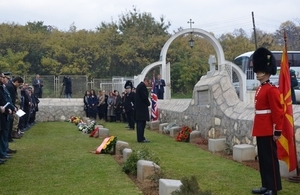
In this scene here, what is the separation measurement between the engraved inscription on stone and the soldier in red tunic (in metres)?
6.29

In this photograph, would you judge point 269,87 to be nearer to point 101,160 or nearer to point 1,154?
point 101,160

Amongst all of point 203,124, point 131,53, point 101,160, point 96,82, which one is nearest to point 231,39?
point 131,53

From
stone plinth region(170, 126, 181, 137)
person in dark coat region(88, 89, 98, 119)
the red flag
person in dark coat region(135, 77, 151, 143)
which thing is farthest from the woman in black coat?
person in dark coat region(88, 89, 98, 119)

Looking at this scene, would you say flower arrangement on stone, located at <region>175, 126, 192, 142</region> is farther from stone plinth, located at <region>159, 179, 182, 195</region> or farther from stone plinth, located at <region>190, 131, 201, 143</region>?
stone plinth, located at <region>159, 179, 182, 195</region>

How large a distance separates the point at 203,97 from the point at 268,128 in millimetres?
7031

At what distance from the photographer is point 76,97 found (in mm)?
31109

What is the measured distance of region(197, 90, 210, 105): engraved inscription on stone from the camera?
43.9 feet

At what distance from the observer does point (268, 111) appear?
6840 mm

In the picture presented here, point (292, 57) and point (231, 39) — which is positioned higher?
point (231, 39)

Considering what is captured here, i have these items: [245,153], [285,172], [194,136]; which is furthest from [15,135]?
[285,172]

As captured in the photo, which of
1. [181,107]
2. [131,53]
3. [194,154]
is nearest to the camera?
[194,154]

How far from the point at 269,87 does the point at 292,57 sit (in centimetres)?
3076

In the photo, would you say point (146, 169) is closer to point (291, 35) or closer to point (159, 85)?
point (159, 85)

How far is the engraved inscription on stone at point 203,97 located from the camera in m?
13.4
